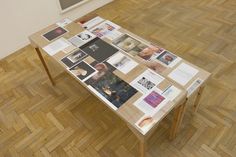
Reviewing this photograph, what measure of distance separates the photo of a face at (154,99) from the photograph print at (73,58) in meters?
0.61

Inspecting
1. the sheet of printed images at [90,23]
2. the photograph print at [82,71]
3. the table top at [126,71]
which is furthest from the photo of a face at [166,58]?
the sheet of printed images at [90,23]

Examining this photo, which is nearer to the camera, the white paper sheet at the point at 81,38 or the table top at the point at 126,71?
the table top at the point at 126,71

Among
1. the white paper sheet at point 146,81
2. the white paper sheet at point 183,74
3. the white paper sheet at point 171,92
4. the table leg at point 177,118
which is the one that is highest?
the white paper sheet at point 146,81

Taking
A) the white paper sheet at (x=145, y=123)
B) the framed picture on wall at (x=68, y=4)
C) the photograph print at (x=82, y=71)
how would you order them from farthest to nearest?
the framed picture on wall at (x=68, y=4) < the photograph print at (x=82, y=71) < the white paper sheet at (x=145, y=123)

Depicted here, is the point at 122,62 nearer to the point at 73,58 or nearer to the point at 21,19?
the point at 73,58

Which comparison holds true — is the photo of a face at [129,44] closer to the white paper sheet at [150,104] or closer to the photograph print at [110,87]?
the photograph print at [110,87]

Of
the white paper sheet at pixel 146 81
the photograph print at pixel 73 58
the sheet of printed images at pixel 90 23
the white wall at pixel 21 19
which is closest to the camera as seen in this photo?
the white paper sheet at pixel 146 81

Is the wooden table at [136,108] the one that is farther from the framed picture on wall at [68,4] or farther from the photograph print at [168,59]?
the framed picture on wall at [68,4]

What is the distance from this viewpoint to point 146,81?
1485mm

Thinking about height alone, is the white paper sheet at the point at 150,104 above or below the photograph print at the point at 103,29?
below

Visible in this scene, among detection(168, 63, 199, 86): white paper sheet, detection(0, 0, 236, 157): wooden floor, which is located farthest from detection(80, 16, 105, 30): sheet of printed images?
detection(168, 63, 199, 86): white paper sheet

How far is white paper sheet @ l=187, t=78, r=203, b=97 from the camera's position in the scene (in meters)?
1.51

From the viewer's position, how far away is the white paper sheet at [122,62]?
159cm

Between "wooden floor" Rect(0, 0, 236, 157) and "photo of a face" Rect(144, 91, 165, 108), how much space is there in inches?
22.0
